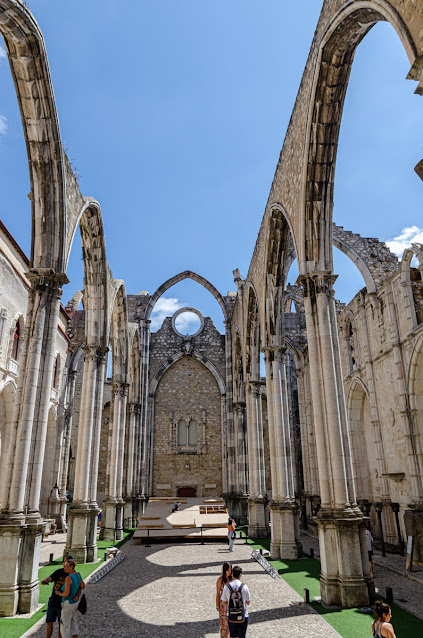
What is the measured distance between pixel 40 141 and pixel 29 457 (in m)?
5.93

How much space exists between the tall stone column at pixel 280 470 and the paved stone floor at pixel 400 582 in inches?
39.0

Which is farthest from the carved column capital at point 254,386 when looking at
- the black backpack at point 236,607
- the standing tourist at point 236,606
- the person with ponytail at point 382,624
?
the person with ponytail at point 382,624

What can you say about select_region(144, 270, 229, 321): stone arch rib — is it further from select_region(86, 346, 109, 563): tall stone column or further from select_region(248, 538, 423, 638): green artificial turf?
select_region(248, 538, 423, 638): green artificial turf

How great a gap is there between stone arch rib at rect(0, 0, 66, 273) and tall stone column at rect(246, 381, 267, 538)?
9760mm

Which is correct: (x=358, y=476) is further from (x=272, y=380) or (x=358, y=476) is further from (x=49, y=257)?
(x=49, y=257)

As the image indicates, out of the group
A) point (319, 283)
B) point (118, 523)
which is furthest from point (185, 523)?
point (319, 283)

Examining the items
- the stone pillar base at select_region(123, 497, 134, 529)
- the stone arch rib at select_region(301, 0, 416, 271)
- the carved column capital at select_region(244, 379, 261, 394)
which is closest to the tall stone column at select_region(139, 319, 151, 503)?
the stone pillar base at select_region(123, 497, 134, 529)

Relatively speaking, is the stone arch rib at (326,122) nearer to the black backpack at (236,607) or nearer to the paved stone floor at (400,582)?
the paved stone floor at (400,582)

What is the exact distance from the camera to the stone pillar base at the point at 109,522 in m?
15.4

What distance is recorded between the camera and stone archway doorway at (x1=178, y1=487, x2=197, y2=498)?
23484mm

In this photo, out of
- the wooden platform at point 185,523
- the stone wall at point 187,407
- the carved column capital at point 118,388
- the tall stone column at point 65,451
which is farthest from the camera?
the stone wall at point 187,407

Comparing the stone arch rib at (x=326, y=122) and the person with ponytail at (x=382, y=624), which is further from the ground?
the stone arch rib at (x=326, y=122)

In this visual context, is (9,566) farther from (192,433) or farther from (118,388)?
(192,433)

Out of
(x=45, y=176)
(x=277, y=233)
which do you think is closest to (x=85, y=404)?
(x=45, y=176)
